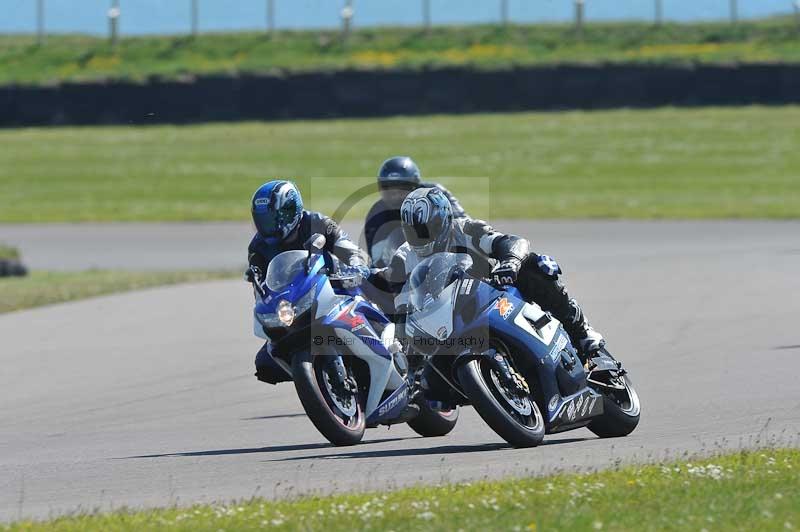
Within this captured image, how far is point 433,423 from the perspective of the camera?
9055 mm

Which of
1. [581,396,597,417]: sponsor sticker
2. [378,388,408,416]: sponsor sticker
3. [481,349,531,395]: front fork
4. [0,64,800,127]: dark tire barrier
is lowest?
[0,64,800,127]: dark tire barrier

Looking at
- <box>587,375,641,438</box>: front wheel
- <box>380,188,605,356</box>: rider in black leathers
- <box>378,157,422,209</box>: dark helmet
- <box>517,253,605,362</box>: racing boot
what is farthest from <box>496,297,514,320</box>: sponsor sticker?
<box>378,157,422,209</box>: dark helmet

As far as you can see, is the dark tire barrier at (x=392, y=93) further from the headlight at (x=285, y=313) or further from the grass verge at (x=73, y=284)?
the headlight at (x=285, y=313)

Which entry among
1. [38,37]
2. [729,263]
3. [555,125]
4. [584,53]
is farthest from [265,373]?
[38,37]

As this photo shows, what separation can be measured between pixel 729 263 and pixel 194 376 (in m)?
8.09

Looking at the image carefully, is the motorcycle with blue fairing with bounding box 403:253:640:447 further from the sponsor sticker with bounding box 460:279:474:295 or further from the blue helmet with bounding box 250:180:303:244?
the blue helmet with bounding box 250:180:303:244

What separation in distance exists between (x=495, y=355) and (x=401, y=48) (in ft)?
107

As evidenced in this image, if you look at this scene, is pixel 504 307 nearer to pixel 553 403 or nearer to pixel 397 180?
pixel 553 403

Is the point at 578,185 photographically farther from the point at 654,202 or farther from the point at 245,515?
the point at 245,515

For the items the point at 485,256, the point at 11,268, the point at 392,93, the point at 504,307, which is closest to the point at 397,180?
the point at 485,256

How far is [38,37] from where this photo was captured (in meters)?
43.1

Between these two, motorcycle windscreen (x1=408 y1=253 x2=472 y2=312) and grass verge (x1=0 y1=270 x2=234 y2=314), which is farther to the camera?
grass verge (x1=0 y1=270 x2=234 y2=314)

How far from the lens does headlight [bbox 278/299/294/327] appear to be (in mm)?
8221

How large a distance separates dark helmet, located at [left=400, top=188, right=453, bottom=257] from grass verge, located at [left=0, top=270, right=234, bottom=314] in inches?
373
